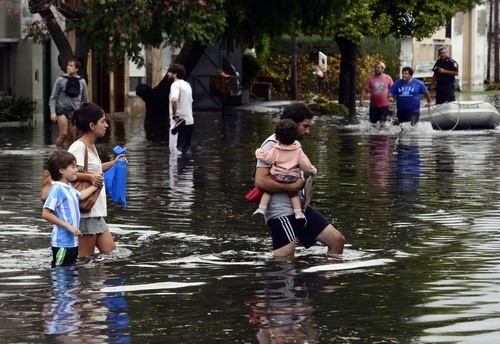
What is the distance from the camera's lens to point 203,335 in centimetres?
820

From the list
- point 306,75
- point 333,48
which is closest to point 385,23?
point 306,75

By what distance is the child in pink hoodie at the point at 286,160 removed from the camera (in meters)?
11.3

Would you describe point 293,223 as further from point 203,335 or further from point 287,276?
point 203,335

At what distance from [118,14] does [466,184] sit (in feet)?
38.0


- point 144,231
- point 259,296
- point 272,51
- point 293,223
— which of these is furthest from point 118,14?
point 272,51

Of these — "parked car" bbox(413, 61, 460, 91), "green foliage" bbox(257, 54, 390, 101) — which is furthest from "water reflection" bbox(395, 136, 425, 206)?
"parked car" bbox(413, 61, 460, 91)

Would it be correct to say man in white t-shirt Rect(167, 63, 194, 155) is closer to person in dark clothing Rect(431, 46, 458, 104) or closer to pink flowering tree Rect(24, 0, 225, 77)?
pink flowering tree Rect(24, 0, 225, 77)

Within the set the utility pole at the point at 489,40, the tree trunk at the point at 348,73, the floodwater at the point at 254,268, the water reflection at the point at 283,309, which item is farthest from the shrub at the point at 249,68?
the water reflection at the point at 283,309

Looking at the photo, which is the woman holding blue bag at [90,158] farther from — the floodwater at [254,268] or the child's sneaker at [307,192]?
the child's sneaker at [307,192]

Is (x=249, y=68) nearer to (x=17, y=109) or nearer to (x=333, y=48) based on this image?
(x=333, y=48)

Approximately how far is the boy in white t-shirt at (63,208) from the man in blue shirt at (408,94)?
19.9 meters

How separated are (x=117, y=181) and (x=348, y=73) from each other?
34228 millimetres

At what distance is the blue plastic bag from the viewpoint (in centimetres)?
1140

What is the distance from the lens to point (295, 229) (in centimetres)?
1138
